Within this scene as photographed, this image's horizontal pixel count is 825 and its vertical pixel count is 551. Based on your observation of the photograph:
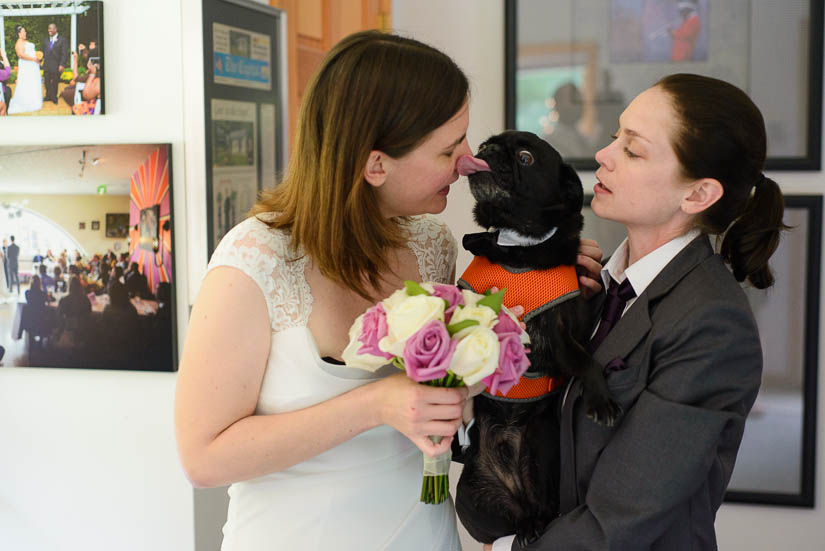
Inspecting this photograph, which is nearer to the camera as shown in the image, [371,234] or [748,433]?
[371,234]

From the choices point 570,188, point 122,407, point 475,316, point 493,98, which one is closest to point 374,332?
point 475,316

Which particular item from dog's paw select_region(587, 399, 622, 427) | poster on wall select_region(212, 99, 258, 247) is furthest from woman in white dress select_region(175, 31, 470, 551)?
poster on wall select_region(212, 99, 258, 247)

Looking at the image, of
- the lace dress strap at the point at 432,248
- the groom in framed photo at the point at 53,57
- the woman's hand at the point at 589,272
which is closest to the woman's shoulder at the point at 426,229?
the lace dress strap at the point at 432,248

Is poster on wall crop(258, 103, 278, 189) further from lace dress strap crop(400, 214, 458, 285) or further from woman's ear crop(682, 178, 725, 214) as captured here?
woman's ear crop(682, 178, 725, 214)

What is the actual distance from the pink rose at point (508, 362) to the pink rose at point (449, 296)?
0.08 meters

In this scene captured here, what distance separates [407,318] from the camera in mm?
1207

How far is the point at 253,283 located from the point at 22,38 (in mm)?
1179

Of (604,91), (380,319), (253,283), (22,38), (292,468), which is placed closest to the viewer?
(380,319)

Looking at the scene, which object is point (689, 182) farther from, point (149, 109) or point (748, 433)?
point (748, 433)

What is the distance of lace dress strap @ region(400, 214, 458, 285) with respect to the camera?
5.53ft

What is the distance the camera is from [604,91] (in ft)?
8.52

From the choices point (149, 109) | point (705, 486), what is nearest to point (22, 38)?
point (149, 109)

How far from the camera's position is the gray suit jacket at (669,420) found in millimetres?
1296

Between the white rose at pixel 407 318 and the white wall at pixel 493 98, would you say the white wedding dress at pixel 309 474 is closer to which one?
the white rose at pixel 407 318
